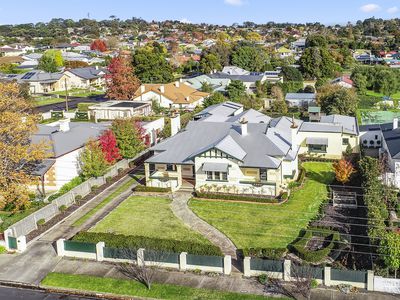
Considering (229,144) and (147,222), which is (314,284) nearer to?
(147,222)

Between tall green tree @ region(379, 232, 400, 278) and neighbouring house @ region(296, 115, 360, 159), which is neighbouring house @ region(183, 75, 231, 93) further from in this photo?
tall green tree @ region(379, 232, 400, 278)

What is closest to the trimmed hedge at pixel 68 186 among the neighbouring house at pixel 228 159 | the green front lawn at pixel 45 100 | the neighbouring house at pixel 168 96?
the neighbouring house at pixel 228 159

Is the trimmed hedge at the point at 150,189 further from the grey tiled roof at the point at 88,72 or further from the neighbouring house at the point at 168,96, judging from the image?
the grey tiled roof at the point at 88,72

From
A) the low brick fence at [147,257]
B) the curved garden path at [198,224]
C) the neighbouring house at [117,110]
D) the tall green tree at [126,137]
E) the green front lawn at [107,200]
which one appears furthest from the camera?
the neighbouring house at [117,110]

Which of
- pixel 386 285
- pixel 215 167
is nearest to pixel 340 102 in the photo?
pixel 215 167

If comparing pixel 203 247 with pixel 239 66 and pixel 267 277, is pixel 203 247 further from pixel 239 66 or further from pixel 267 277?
pixel 239 66

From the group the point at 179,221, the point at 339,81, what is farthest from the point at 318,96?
the point at 179,221

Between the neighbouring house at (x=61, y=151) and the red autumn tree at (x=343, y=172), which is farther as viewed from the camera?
the neighbouring house at (x=61, y=151)

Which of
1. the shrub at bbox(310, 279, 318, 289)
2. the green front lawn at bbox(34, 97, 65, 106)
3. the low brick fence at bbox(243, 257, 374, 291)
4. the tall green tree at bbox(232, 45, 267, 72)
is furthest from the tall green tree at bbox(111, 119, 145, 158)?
the tall green tree at bbox(232, 45, 267, 72)
